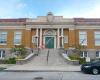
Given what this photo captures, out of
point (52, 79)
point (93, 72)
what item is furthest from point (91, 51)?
point (52, 79)

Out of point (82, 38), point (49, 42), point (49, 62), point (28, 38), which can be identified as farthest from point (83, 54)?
point (49, 62)

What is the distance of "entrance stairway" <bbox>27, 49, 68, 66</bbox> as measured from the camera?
34125 millimetres

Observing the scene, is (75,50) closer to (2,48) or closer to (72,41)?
(72,41)

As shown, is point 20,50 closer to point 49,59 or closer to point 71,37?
point 49,59

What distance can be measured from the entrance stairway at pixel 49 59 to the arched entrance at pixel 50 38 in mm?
4780

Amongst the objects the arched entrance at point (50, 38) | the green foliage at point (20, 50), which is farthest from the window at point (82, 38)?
the green foliage at point (20, 50)

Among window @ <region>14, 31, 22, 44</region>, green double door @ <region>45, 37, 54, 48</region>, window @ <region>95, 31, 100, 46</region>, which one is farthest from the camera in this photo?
green double door @ <region>45, 37, 54, 48</region>

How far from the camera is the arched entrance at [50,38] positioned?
157 ft

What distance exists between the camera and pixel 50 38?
48219 millimetres

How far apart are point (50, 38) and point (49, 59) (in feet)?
38.7

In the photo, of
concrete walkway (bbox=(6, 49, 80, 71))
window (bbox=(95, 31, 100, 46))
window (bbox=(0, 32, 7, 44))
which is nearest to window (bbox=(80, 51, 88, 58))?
window (bbox=(95, 31, 100, 46))

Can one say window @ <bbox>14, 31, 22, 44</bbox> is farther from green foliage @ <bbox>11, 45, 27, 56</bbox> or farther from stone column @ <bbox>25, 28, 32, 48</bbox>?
green foliage @ <bbox>11, 45, 27, 56</bbox>

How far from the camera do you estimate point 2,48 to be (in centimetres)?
4762

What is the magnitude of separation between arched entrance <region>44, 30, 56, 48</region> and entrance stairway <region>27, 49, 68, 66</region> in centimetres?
478
